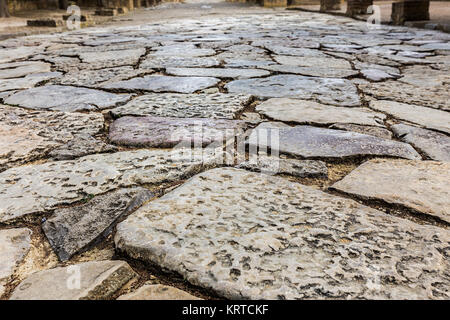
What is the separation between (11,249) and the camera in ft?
2.39

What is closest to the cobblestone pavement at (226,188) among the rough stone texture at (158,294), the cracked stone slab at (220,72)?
the rough stone texture at (158,294)

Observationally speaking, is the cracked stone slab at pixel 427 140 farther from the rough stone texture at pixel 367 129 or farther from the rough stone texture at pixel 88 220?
the rough stone texture at pixel 88 220

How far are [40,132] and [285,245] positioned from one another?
45.4 inches

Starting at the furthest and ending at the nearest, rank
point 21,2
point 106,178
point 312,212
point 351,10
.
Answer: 1. point 21,2
2. point 351,10
3. point 106,178
4. point 312,212

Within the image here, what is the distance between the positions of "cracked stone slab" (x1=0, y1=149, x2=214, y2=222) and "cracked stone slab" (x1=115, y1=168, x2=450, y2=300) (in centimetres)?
16

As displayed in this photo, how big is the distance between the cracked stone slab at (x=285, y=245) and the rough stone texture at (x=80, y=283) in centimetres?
6

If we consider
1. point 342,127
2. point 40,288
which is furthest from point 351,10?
point 40,288

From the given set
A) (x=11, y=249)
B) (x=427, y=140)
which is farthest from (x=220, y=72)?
(x=11, y=249)

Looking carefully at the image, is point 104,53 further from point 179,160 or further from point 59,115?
point 179,160

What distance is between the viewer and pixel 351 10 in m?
7.31

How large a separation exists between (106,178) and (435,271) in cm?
87

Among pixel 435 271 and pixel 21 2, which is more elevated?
pixel 21 2
